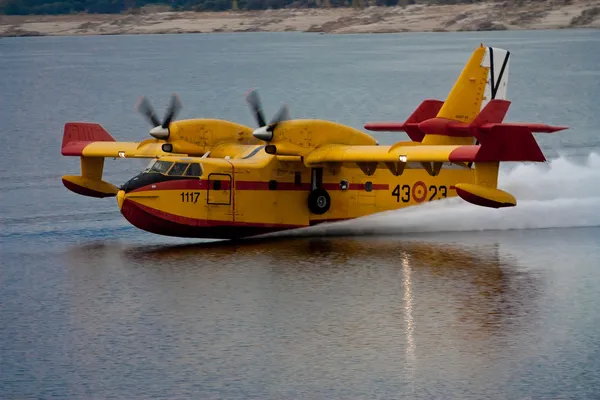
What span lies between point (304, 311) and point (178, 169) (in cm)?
953

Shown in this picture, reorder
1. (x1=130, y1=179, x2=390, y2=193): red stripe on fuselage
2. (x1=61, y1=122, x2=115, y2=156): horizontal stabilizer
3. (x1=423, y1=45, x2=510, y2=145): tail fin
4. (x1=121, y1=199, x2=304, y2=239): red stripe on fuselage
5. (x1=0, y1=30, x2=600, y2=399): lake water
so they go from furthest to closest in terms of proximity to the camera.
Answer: (x1=61, y1=122, x2=115, y2=156): horizontal stabilizer
(x1=423, y1=45, x2=510, y2=145): tail fin
(x1=130, y1=179, x2=390, y2=193): red stripe on fuselage
(x1=121, y1=199, x2=304, y2=239): red stripe on fuselage
(x1=0, y1=30, x2=600, y2=399): lake water

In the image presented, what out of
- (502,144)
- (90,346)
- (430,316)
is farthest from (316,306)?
(502,144)

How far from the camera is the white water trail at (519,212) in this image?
42.9 m

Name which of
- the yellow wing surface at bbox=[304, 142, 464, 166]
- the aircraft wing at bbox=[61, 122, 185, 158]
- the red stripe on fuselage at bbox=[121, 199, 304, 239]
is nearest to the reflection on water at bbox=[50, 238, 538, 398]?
the red stripe on fuselage at bbox=[121, 199, 304, 239]

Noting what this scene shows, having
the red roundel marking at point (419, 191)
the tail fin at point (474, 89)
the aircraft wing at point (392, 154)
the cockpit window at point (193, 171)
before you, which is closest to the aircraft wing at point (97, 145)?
the cockpit window at point (193, 171)

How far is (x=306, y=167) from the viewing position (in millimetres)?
41875

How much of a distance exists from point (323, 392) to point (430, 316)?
701 cm

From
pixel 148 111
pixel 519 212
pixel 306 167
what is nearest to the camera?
pixel 306 167

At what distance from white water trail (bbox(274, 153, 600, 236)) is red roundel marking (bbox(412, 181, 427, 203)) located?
0.35 meters

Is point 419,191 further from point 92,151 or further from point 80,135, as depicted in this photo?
point 80,135

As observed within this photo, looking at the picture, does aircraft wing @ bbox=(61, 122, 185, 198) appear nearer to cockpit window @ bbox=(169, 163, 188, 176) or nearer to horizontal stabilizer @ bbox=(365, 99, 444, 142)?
cockpit window @ bbox=(169, 163, 188, 176)

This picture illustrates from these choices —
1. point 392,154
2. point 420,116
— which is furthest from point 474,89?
point 392,154

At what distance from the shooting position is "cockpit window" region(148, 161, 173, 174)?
39.8 m

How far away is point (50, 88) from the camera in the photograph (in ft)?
445
